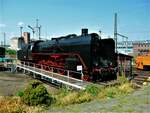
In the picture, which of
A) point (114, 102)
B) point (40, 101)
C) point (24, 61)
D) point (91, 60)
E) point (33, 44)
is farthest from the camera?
point (24, 61)

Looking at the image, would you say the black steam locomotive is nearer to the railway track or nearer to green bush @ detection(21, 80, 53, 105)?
the railway track

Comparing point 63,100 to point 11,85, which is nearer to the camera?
point 63,100

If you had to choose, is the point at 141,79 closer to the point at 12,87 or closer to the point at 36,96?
the point at 12,87

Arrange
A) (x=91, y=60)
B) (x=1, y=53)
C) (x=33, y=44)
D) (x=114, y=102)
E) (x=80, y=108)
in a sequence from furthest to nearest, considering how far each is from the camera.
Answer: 1. (x=1, y=53)
2. (x=33, y=44)
3. (x=91, y=60)
4. (x=114, y=102)
5. (x=80, y=108)

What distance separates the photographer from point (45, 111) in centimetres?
1048

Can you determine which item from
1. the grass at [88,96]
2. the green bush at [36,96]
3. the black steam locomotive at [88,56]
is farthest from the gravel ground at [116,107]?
the black steam locomotive at [88,56]

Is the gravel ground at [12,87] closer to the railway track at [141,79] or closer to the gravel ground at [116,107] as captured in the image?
the railway track at [141,79]

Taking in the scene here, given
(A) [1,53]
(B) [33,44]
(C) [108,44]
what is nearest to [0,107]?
(C) [108,44]

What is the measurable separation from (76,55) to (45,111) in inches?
618

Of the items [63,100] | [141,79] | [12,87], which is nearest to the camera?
[63,100]

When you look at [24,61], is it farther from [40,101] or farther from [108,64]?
[40,101]

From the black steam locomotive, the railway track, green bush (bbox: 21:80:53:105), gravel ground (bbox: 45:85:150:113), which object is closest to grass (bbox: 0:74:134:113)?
green bush (bbox: 21:80:53:105)

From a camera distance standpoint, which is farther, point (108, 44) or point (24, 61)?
point (24, 61)

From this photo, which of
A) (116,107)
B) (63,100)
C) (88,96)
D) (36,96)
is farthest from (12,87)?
(116,107)
